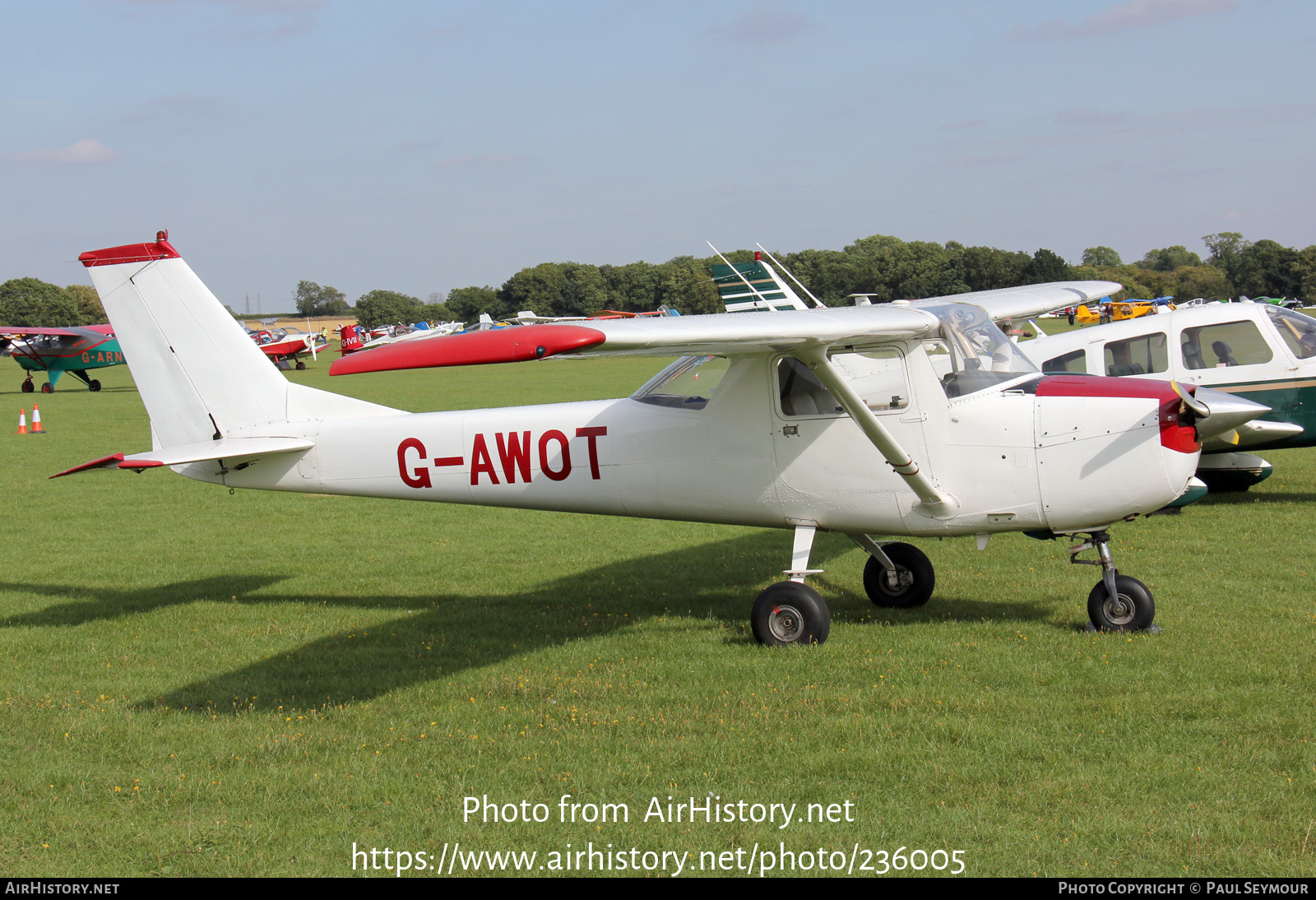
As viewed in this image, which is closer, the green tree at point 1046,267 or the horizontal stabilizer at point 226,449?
the horizontal stabilizer at point 226,449

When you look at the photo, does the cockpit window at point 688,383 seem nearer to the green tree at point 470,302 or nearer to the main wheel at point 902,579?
the main wheel at point 902,579

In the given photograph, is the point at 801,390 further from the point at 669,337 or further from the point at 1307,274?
the point at 1307,274

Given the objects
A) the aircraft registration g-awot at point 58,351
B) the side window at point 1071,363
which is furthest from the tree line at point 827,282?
the side window at point 1071,363

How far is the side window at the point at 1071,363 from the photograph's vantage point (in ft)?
→ 43.9

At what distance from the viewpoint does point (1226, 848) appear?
439cm

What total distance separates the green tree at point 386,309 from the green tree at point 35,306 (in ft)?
140

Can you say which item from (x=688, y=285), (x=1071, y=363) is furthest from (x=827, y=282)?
(x=1071, y=363)

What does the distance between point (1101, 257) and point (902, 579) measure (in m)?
191

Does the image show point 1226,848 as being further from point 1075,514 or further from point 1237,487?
point 1237,487

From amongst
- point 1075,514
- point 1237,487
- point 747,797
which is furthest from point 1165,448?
point 1237,487

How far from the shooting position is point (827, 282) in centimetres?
11062

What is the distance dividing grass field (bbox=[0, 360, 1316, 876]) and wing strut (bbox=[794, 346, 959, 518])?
1.00 metres

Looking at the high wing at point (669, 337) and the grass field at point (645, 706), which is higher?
the high wing at point (669, 337)
